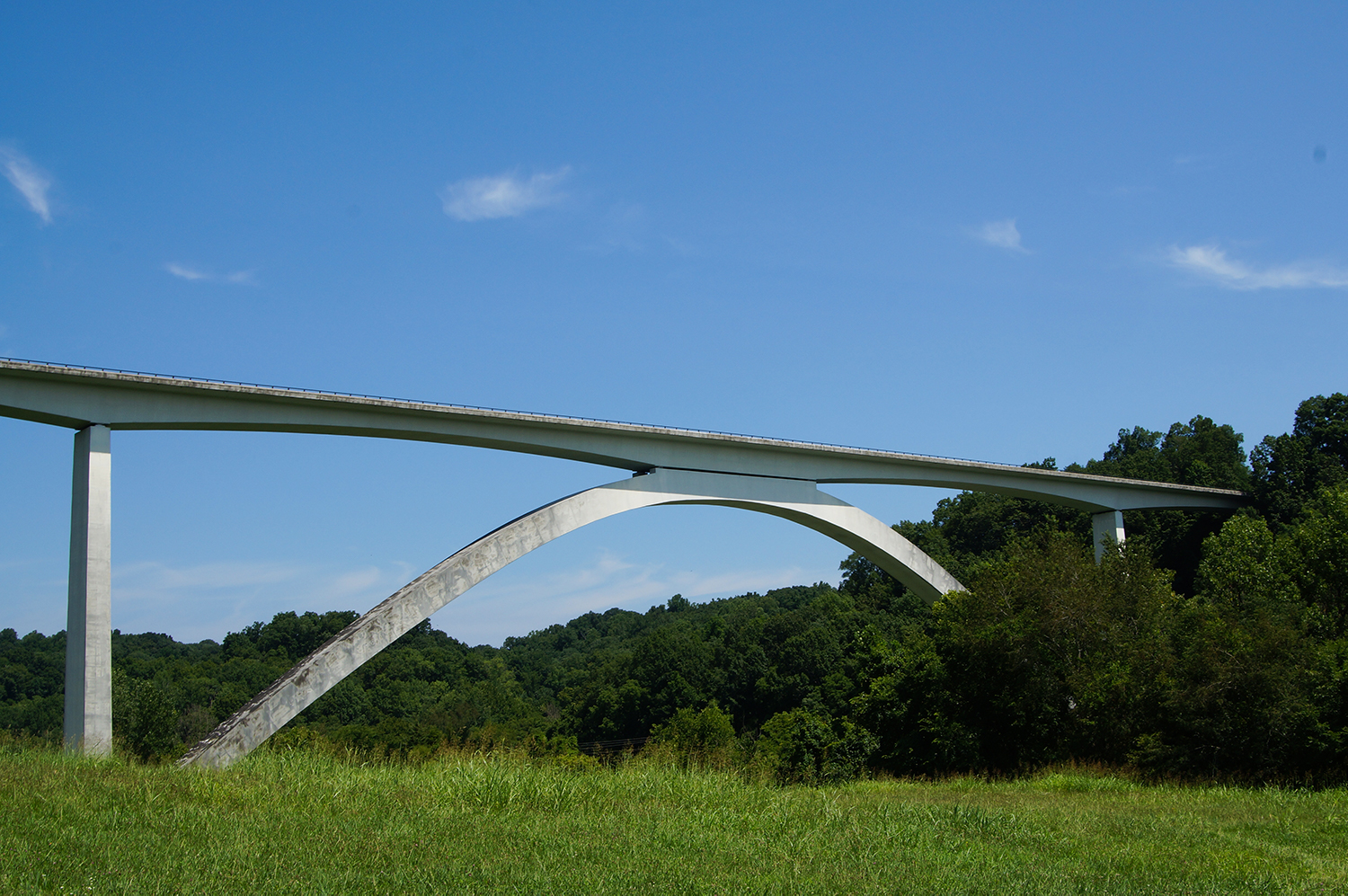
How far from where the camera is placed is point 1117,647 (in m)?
19.2

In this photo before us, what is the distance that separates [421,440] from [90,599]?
6780 mm

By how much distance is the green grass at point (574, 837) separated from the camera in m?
6.01

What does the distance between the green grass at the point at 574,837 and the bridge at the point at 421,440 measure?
5.35 metres

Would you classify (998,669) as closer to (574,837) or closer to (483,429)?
(483,429)

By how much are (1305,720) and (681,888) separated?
1292 cm

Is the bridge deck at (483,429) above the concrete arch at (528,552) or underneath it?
above

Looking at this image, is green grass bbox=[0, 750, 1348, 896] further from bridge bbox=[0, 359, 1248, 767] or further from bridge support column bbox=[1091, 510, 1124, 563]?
bridge support column bbox=[1091, 510, 1124, 563]

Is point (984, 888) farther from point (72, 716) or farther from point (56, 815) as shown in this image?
point (72, 716)

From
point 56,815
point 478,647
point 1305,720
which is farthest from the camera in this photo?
point 478,647

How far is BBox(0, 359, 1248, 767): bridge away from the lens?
15859 millimetres

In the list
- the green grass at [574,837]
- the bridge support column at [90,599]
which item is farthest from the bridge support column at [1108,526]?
the bridge support column at [90,599]

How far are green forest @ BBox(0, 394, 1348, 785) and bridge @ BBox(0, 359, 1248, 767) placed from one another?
4.63ft

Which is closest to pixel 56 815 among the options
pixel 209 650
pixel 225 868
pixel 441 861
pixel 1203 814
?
pixel 225 868

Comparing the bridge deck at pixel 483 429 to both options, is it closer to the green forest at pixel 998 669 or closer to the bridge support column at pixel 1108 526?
the bridge support column at pixel 1108 526
